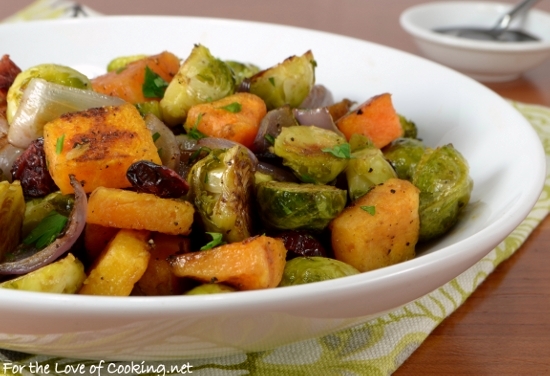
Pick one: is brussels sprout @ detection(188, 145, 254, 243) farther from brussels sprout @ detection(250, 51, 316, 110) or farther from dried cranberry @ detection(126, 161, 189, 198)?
brussels sprout @ detection(250, 51, 316, 110)

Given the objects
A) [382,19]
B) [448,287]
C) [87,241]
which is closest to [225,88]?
[87,241]

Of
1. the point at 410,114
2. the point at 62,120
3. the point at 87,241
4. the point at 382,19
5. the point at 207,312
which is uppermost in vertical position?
the point at 62,120

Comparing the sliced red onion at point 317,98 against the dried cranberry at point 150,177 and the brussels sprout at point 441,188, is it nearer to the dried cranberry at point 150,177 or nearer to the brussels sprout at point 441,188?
the brussels sprout at point 441,188

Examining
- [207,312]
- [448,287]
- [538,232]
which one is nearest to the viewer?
[207,312]

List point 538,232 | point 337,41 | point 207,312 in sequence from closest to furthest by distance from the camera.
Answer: point 207,312, point 538,232, point 337,41

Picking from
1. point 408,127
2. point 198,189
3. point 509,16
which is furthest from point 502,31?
point 198,189

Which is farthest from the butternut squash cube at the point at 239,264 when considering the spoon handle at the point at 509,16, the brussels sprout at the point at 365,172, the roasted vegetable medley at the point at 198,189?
the spoon handle at the point at 509,16

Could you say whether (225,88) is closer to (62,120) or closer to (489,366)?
(62,120)
